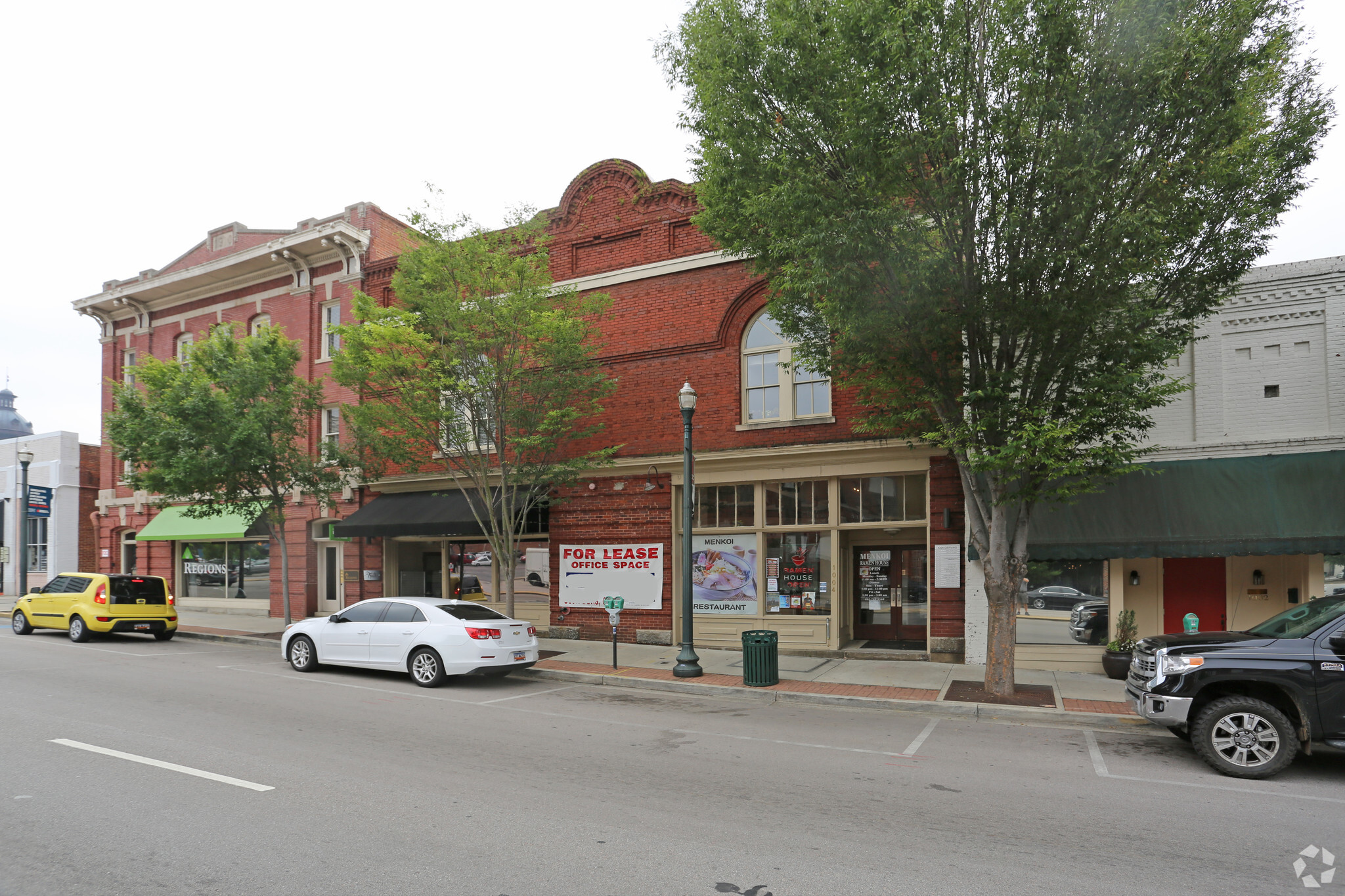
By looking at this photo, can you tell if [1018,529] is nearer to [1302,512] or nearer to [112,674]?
[1302,512]

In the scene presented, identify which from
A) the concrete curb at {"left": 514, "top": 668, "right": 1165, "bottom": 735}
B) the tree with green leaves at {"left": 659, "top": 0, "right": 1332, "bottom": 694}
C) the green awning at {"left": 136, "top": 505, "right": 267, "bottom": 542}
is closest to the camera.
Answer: the tree with green leaves at {"left": 659, "top": 0, "right": 1332, "bottom": 694}

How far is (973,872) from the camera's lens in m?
5.00

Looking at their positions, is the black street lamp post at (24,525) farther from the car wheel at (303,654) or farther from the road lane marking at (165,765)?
the road lane marking at (165,765)

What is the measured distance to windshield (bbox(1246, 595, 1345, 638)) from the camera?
25.4 ft

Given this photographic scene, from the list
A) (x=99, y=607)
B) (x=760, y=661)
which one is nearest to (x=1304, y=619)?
(x=760, y=661)

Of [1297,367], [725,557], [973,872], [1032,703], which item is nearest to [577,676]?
[725,557]

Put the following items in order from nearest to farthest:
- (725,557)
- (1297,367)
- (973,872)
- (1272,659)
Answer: (973,872) < (1272,659) < (1297,367) < (725,557)

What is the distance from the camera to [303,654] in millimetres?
13633

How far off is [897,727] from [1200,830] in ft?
13.1

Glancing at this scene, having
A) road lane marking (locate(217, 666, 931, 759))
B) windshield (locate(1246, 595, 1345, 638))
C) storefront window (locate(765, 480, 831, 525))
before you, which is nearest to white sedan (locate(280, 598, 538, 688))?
road lane marking (locate(217, 666, 931, 759))

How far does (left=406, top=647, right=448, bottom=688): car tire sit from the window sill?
7256 mm

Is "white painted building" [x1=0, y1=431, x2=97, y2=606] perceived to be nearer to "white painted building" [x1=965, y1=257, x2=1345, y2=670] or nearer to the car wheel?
the car wheel

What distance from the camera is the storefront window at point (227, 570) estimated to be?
23.9 meters

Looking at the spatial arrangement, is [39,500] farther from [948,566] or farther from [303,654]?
[948,566]
